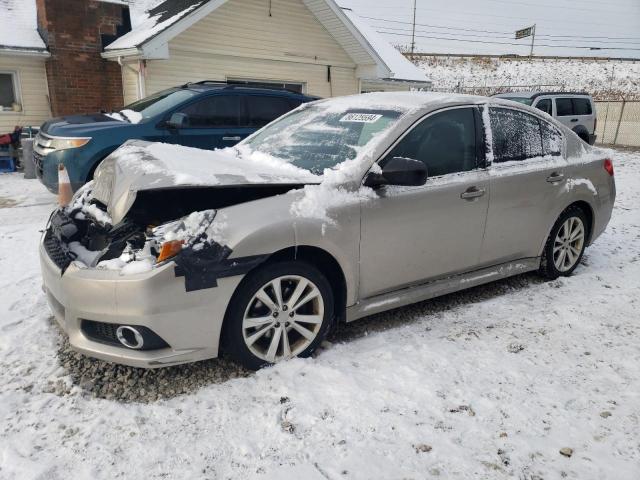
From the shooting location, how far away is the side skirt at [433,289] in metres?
3.38

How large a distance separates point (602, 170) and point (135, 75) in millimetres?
10193

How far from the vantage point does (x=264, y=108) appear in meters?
8.16

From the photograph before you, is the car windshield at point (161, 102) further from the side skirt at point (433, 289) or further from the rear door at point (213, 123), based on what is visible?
the side skirt at point (433, 289)

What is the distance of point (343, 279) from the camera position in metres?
3.25

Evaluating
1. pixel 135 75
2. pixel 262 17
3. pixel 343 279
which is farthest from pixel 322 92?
pixel 343 279

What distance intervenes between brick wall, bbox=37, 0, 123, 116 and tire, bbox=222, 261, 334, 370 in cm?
1033

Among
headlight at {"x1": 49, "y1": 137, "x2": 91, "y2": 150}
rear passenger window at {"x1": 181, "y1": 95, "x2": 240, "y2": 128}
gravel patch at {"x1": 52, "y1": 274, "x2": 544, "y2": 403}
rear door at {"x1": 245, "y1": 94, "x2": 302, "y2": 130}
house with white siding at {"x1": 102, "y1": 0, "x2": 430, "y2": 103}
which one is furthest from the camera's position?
house with white siding at {"x1": 102, "y1": 0, "x2": 430, "y2": 103}

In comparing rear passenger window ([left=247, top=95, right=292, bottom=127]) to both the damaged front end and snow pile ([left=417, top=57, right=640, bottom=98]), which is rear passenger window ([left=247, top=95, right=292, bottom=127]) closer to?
the damaged front end

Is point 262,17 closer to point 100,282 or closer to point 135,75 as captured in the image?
point 135,75

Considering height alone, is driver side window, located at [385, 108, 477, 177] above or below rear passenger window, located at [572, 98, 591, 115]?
above

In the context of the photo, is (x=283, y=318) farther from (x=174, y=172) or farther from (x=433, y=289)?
(x=433, y=289)

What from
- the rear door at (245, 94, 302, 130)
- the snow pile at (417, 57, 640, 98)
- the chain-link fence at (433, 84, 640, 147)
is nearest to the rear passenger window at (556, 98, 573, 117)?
the chain-link fence at (433, 84, 640, 147)

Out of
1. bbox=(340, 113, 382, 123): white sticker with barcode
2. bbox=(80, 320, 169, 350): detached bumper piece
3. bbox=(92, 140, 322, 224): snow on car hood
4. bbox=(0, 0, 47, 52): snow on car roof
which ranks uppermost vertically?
bbox=(0, 0, 47, 52): snow on car roof

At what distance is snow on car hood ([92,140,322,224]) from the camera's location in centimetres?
288
